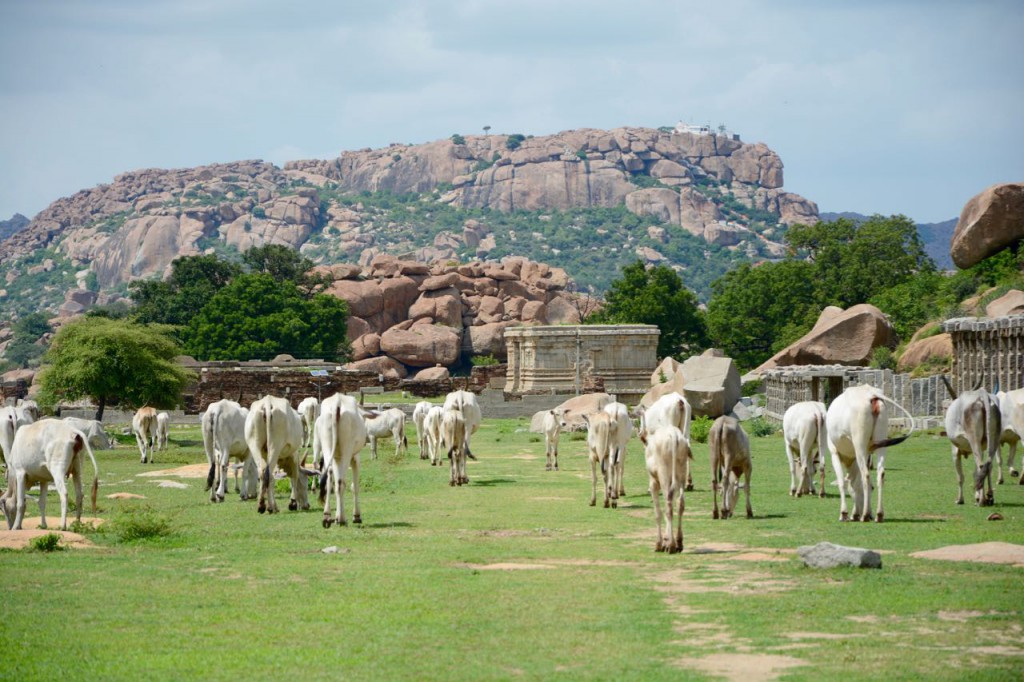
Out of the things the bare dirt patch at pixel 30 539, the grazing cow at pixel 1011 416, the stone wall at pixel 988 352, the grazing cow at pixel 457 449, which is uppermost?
the stone wall at pixel 988 352

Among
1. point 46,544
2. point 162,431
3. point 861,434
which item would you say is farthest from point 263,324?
point 861,434

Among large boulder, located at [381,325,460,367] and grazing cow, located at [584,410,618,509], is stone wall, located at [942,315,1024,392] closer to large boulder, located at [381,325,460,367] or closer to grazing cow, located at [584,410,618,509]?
grazing cow, located at [584,410,618,509]

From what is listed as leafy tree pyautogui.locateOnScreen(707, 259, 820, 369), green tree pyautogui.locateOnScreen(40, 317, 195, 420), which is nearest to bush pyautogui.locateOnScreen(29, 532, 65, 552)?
green tree pyautogui.locateOnScreen(40, 317, 195, 420)

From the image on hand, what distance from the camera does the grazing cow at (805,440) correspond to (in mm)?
18141

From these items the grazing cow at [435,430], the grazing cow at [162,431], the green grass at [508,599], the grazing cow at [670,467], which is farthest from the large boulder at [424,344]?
the grazing cow at [670,467]

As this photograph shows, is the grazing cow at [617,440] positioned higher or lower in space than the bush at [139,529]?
higher

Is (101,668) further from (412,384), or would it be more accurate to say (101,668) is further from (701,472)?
(412,384)

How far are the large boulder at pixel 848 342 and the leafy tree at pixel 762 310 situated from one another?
2717 centimetres

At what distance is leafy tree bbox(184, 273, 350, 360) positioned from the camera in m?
80.1

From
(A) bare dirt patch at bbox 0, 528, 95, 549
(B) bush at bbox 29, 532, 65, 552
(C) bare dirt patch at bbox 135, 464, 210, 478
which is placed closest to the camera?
(B) bush at bbox 29, 532, 65, 552

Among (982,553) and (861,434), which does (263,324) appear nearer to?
(861,434)

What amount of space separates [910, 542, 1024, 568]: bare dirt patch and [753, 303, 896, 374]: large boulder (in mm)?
35877

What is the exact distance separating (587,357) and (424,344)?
37103mm

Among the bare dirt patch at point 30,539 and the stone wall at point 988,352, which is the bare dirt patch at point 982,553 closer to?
the bare dirt patch at point 30,539
